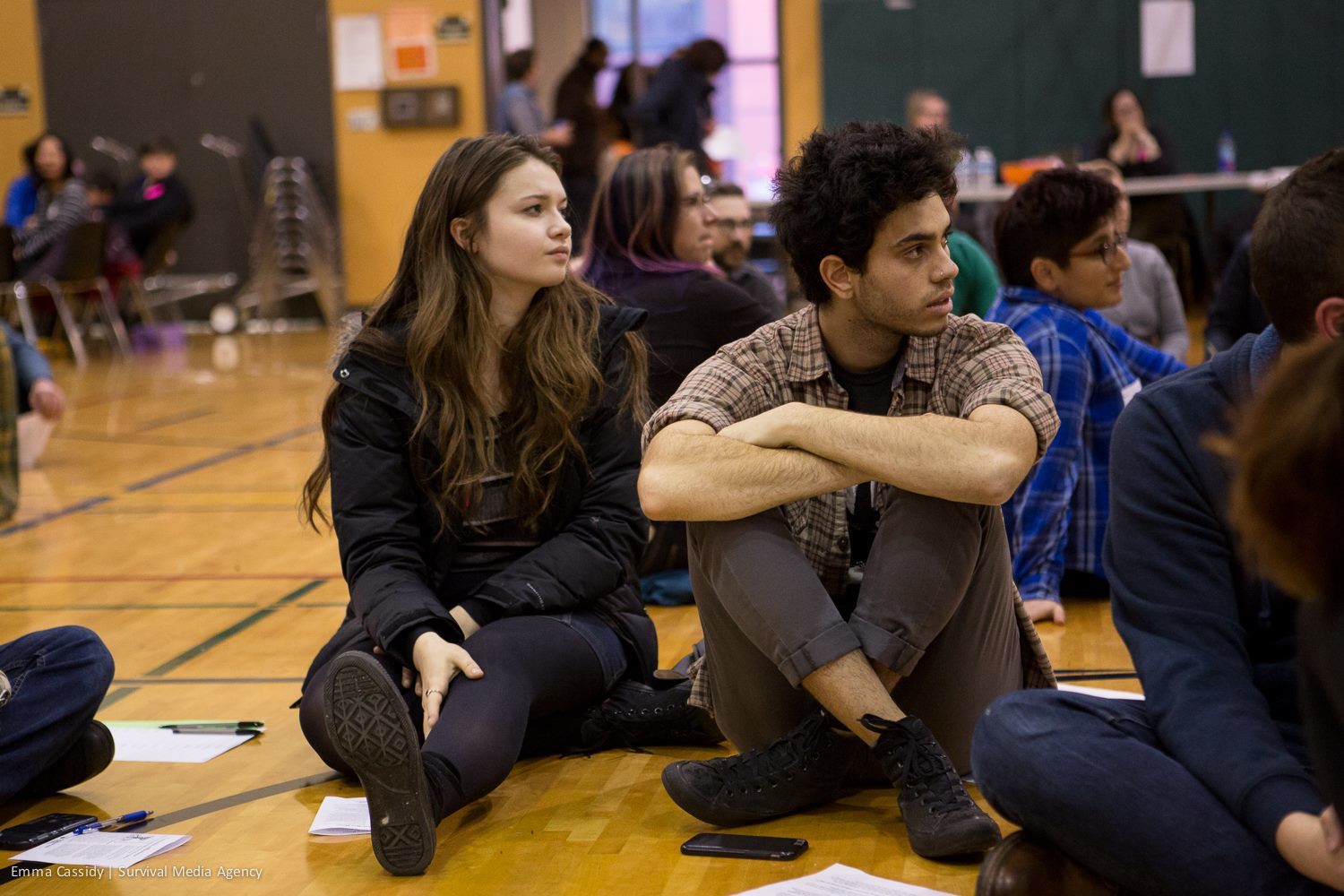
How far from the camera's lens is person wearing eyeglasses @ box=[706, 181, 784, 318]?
4.66 meters

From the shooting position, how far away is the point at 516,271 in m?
2.69

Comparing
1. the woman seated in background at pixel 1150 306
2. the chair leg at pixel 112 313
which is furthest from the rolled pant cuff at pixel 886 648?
the chair leg at pixel 112 313

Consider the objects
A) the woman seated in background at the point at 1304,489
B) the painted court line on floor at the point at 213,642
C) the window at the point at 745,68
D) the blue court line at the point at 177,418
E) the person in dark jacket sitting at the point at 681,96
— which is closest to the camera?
the woman seated in background at the point at 1304,489

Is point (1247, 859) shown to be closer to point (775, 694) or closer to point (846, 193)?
point (775, 694)

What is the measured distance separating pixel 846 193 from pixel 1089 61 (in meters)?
9.78

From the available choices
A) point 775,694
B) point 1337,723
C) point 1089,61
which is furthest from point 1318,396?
point 1089,61

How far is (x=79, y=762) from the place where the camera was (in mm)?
2568

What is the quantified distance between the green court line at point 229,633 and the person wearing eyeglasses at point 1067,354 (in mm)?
1884

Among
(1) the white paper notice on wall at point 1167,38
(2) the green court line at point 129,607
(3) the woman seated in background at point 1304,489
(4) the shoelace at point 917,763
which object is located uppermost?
(1) the white paper notice on wall at point 1167,38

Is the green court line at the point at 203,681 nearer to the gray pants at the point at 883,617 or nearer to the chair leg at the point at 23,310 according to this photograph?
the gray pants at the point at 883,617

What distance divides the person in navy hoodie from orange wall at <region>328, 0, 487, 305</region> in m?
10.6

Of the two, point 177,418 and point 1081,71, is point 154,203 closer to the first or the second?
point 177,418

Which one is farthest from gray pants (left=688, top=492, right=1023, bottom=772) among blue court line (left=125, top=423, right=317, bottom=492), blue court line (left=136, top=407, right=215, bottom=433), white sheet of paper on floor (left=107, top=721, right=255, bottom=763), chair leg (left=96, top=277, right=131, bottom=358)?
chair leg (left=96, top=277, right=131, bottom=358)

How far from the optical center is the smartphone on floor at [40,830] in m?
2.35
